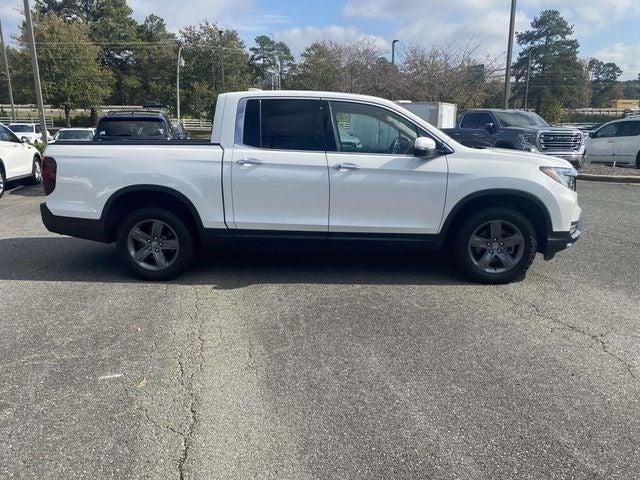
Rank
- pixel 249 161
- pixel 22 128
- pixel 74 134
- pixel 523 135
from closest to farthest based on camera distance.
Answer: pixel 249 161
pixel 523 135
pixel 74 134
pixel 22 128

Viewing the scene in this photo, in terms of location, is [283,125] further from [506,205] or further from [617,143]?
[617,143]

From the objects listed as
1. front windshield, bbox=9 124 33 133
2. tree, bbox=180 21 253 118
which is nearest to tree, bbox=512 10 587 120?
tree, bbox=180 21 253 118

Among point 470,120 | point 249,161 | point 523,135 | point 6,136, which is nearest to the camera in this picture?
point 249,161

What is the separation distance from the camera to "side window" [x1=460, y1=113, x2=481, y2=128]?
15919mm

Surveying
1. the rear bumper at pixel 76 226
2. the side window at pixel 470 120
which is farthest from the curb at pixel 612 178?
the rear bumper at pixel 76 226

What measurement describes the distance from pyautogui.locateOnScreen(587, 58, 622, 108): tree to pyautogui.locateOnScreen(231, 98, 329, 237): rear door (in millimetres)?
99291

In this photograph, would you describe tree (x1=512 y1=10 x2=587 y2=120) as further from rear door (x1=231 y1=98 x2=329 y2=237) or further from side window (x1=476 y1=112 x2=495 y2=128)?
rear door (x1=231 y1=98 x2=329 y2=237)

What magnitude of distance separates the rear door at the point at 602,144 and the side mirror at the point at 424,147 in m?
15.3

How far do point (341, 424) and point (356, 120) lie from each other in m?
3.23

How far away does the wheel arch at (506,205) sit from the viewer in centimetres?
514

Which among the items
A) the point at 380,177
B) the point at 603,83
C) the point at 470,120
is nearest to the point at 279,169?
the point at 380,177

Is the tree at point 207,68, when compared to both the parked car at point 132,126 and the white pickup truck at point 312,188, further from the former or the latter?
the white pickup truck at point 312,188

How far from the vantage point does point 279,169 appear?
5.07 m

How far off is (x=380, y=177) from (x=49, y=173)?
339 centimetres
